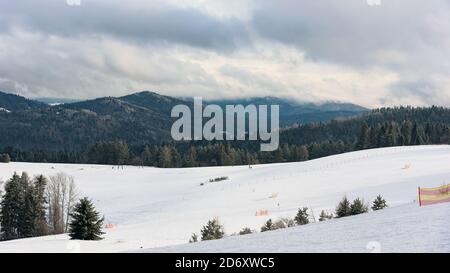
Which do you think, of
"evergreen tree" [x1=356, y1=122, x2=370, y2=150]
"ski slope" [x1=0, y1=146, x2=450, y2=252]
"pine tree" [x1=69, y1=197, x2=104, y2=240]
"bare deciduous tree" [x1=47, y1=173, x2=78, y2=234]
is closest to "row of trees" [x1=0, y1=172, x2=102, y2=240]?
"bare deciduous tree" [x1=47, y1=173, x2=78, y2=234]

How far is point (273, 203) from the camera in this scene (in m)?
45.8

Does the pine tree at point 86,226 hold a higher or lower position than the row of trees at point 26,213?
→ higher

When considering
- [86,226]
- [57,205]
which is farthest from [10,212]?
[86,226]

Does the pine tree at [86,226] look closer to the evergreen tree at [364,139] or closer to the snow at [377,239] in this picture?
the snow at [377,239]

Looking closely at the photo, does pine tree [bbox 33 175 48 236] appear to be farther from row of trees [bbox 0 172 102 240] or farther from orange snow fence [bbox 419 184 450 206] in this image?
orange snow fence [bbox 419 184 450 206]

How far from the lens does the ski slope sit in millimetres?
10812

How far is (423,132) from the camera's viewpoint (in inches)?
5487

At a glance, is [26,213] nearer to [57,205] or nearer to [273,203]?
[57,205]

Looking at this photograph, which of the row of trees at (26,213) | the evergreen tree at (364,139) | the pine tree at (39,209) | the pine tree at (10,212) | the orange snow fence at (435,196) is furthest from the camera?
the evergreen tree at (364,139)

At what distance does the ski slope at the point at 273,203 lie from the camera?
1081cm

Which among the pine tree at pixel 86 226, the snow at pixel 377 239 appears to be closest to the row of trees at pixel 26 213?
the pine tree at pixel 86 226
